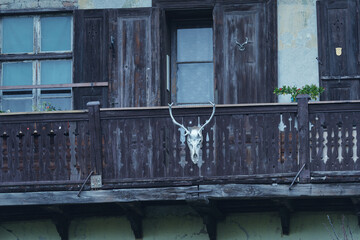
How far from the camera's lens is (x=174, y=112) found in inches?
661

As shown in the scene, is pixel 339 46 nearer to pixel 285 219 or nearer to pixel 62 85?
pixel 285 219

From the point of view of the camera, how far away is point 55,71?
754 inches

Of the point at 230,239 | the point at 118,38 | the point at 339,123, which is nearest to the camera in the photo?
the point at 339,123

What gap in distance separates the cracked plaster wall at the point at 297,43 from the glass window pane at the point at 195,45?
55.0 inches

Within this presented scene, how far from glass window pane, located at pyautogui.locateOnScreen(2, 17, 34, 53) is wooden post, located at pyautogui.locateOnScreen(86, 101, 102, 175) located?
9.31 ft

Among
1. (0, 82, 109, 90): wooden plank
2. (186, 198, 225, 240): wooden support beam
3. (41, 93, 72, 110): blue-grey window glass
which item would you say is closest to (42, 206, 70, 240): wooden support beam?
(41, 93, 72, 110): blue-grey window glass

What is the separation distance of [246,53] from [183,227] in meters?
3.05

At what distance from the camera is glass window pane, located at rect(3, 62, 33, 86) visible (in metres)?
19.1

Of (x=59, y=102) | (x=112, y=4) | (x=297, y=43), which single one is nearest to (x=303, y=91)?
(x=297, y=43)

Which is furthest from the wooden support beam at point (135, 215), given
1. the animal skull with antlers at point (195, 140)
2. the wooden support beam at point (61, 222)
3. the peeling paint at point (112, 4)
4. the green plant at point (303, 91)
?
the peeling paint at point (112, 4)

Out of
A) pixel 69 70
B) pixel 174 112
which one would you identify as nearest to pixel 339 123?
pixel 174 112

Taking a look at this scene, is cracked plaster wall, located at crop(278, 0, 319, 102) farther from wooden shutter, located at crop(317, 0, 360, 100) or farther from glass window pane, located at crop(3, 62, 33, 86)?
glass window pane, located at crop(3, 62, 33, 86)

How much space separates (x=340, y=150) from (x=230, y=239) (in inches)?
93.2

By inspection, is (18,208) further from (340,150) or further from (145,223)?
(340,150)
